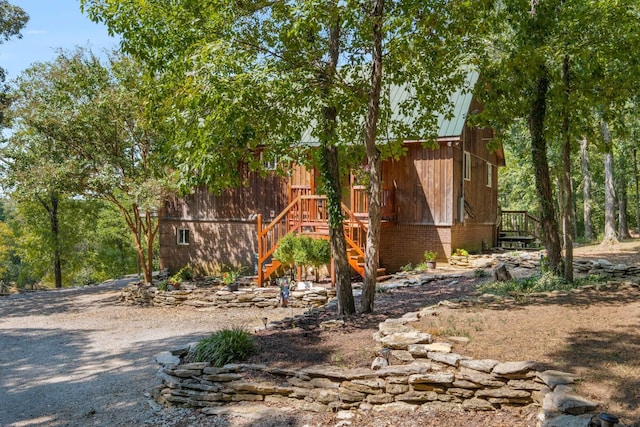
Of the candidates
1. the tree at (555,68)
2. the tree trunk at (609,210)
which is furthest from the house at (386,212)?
the tree trunk at (609,210)

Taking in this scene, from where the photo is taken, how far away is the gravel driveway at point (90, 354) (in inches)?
247

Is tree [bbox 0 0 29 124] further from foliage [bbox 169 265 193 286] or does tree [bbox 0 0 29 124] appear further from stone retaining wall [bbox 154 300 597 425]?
stone retaining wall [bbox 154 300 597 425]

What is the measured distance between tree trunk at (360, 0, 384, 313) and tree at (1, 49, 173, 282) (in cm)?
846

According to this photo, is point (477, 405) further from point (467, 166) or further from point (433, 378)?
point (467, 166)

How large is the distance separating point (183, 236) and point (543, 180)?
13871mm

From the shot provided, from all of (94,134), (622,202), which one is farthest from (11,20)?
(622,202)

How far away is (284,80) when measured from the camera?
6.45 m

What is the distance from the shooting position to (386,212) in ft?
50.6

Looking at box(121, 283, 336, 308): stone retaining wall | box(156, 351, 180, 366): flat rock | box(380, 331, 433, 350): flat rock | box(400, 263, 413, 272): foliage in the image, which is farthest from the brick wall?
box(156, 351, 180, 366): flat rock

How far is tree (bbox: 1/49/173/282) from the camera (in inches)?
559

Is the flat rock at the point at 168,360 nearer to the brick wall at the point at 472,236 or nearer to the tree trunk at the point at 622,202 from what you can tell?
the brick wall at the point at 472,236

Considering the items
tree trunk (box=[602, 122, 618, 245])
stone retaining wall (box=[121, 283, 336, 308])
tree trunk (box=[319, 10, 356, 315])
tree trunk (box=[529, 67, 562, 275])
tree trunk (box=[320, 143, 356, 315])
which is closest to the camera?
tree trunk (box=[319, 10, 356, 315])

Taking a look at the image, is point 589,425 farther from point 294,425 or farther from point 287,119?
point 287,119

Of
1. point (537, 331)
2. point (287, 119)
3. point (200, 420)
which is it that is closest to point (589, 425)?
point (537, 331)
